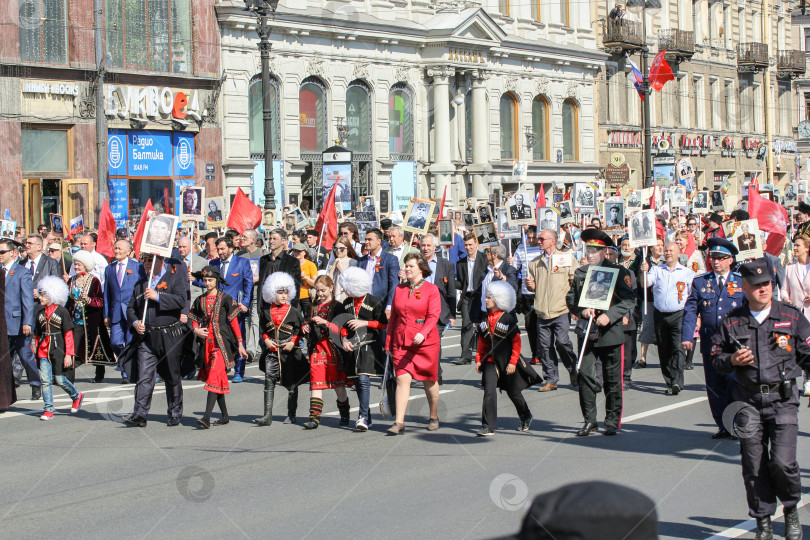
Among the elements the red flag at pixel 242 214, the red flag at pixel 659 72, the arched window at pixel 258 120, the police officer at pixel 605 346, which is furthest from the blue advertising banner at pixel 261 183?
the police officer at pixel 605 346

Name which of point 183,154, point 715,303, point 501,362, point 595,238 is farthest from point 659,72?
point 501,362

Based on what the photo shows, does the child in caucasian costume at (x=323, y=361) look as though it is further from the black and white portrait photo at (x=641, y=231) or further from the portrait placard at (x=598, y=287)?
the black and white portrait photo at (x=641, y=231)

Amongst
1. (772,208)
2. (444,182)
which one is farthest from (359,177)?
(772,208)

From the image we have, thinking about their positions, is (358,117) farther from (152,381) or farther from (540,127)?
(152,381)

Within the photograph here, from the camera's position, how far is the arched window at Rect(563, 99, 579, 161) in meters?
47.1

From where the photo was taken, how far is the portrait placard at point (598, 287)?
33.1ft

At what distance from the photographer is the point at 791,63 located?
2527 inches

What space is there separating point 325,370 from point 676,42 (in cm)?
4493

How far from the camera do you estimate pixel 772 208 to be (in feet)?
44.3

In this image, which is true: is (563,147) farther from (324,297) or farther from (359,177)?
(324,297)

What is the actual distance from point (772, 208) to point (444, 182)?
26.2 metres

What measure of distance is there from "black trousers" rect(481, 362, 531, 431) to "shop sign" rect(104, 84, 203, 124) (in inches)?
859

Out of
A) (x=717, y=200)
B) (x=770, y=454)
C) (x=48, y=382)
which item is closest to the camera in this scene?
(x=770, y=454)

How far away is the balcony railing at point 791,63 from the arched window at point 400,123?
3293 centimetres
